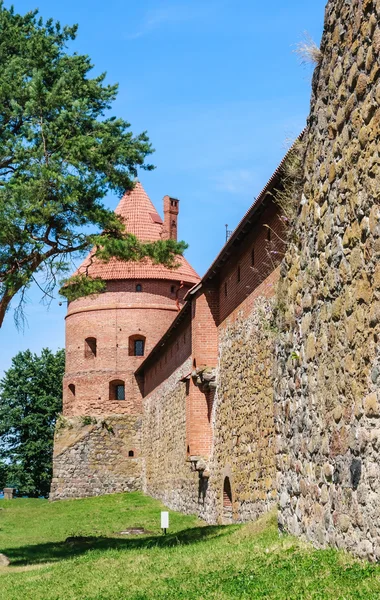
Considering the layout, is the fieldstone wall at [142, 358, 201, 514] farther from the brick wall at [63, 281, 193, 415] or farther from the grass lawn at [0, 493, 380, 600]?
the grass lawn at [0, 493, 380, 600]

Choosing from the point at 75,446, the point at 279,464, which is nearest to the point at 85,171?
the point at 279,464

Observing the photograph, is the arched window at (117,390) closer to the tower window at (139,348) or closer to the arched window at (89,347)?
the tower window at (139,348)

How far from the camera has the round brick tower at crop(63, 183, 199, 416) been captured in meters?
36.7

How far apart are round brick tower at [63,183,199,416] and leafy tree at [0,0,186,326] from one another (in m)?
20.4

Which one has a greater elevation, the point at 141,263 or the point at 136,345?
the point at 141,263

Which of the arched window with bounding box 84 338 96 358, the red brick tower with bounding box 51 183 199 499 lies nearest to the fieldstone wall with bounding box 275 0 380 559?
the red brick tower with bounding box 51 183 199 499

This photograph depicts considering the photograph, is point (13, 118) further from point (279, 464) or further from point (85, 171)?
point (279, 464)

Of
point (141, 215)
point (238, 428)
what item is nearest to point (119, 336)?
point (141, 215)

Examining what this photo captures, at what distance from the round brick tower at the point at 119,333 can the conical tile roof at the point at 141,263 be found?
0.06 metres

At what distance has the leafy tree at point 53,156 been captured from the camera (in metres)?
14.5

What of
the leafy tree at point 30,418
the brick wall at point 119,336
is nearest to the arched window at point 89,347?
the brick wall at point 119,336

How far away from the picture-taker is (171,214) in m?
39.4

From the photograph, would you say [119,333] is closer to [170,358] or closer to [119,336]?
[119,336]

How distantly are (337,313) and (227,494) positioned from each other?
12655 millimetres
